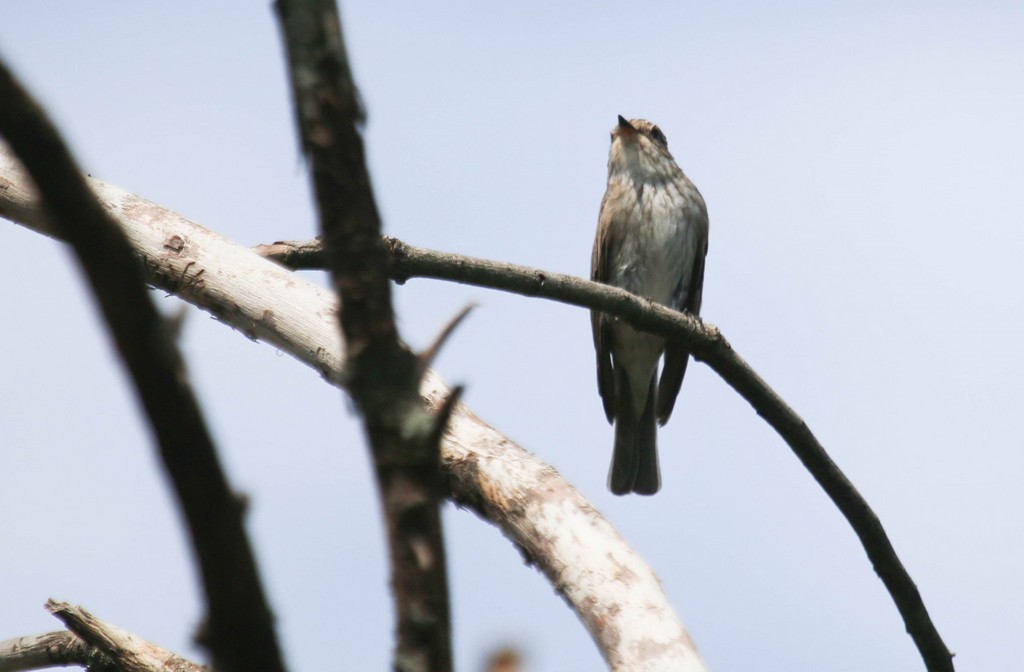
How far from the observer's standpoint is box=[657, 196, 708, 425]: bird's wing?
9.42 meters

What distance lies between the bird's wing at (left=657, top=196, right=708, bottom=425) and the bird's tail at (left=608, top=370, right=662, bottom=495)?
18cm

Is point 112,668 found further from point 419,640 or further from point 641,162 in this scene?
point 641,162

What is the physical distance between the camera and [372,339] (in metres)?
1.59

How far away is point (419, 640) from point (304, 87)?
0.73 metres

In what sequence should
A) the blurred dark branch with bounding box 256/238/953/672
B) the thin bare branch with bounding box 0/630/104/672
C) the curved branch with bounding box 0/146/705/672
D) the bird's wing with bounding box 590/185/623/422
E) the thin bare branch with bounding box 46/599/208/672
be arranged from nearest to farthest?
the curved branch with bounding box 0/146/705/672 → the blurred dark branch with bounding box 256/238/953/672 → the thin bare branch with bounding box 46/599/208/672 → the thin bare branch with bounding box 0/630/104/672 → the bird's wing with bounding box 590/185/623/422

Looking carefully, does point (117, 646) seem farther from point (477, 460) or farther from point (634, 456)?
point (634, 456)

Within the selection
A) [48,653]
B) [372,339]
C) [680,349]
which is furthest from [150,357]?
[680,349]

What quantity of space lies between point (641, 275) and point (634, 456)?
1.41 meters

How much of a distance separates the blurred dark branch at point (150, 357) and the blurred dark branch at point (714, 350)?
317cm

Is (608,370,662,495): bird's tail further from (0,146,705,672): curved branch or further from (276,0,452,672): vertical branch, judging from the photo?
(276,0,452,672): vertical branch

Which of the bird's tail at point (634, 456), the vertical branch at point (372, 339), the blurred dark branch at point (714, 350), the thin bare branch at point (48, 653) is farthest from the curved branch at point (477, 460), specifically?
the bird's tail at point (634, 456)

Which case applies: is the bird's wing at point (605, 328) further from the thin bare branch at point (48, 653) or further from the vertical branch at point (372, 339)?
the vertical branch at point (372, 339)

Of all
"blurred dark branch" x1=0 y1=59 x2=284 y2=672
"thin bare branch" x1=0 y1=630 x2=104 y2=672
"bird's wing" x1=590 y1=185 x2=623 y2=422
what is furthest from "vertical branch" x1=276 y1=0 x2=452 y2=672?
"bird's wing" x1=590 y1=185 x2=623 y2=422

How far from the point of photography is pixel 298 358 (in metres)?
5.18
